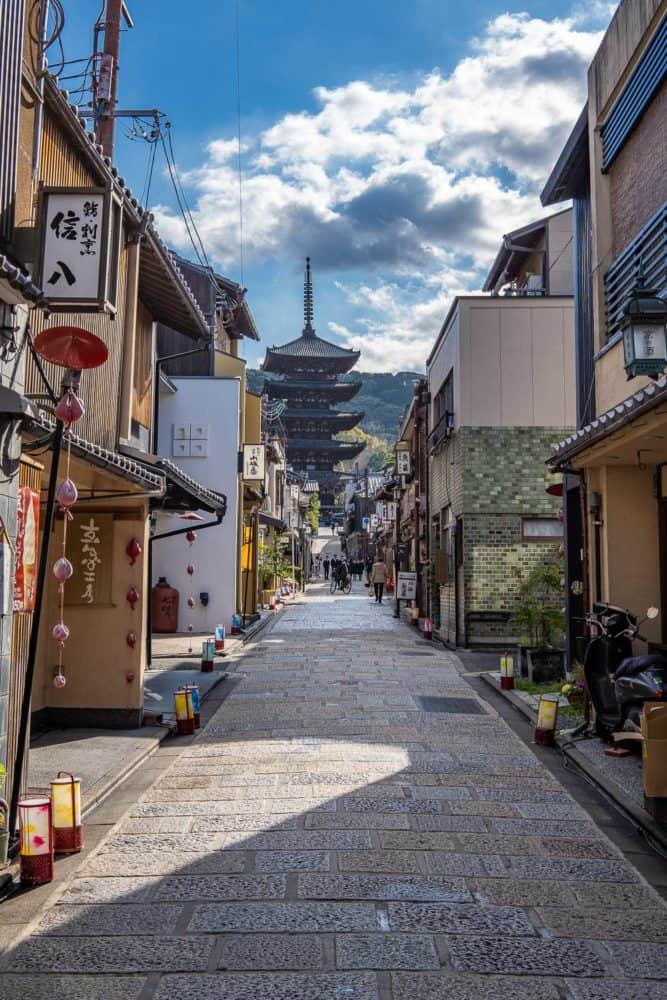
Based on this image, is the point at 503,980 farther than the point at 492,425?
No

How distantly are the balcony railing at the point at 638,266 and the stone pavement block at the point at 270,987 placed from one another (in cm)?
786

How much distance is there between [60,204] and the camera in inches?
271

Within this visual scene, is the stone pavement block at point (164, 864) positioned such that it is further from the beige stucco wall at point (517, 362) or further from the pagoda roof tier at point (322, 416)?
the pagoda roof tier at point (322, 416)

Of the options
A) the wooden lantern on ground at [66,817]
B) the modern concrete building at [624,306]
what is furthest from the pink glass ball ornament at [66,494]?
the modern concrete building at [624,306]

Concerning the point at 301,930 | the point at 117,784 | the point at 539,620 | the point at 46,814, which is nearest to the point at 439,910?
the point at 301,930

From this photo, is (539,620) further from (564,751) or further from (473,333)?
(473,333)

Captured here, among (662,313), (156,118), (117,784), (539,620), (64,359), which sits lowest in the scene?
(117,784)

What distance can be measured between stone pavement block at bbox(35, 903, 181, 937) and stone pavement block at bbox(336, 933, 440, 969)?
105cm

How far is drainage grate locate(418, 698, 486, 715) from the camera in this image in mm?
12414

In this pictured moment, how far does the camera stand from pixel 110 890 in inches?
227

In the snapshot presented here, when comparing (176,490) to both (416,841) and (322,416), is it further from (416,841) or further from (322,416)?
(322,416)

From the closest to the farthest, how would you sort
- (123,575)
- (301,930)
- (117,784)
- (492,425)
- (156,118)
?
(301,930)
(117,784)
(123,575)
(156,118)
(492,425)

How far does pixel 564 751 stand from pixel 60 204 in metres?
7.44

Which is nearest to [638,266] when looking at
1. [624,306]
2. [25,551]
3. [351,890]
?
[624,306]
